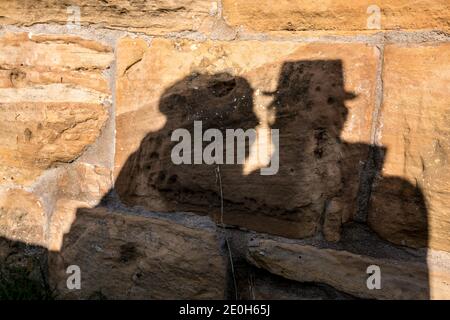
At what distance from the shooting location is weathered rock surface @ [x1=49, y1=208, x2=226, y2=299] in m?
1.18

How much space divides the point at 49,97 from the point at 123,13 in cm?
30

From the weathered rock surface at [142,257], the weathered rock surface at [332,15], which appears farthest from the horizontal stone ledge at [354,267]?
the weathered rock surface at [332,15]

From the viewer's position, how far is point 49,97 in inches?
49.8

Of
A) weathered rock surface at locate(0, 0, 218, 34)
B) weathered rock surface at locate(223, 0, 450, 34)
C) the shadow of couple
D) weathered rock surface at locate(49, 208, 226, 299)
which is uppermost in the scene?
weathered rock surface at locate(0, 0, 218, 34)

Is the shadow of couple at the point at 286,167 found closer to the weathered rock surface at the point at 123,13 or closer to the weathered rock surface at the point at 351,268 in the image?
the weathered rock surface at the point at 351,268

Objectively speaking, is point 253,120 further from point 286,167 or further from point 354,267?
point 354,267

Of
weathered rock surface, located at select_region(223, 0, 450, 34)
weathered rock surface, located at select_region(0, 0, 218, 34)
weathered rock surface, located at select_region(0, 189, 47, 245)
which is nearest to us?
weathered rock surface, located at select_region(223, 0, 450, 34)

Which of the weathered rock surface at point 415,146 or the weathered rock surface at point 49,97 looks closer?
the weathered rock surface at point 415,146

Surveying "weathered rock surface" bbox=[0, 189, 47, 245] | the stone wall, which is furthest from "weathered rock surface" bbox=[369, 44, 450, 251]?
"weathered rock surface" bbox=[0, 189, 47, 245]

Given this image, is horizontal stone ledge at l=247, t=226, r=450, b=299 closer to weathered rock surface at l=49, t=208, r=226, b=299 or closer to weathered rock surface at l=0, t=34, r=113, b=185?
weathered rock surface at l=49, t=208, r=226, b=299

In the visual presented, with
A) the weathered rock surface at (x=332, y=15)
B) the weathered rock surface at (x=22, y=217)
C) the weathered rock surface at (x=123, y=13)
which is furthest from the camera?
the weathered rock surface at (x=22, y=217)

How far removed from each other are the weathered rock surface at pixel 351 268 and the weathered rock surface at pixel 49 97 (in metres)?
0.55

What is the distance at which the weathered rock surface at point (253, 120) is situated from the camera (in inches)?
42.3

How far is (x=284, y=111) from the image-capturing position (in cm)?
110
